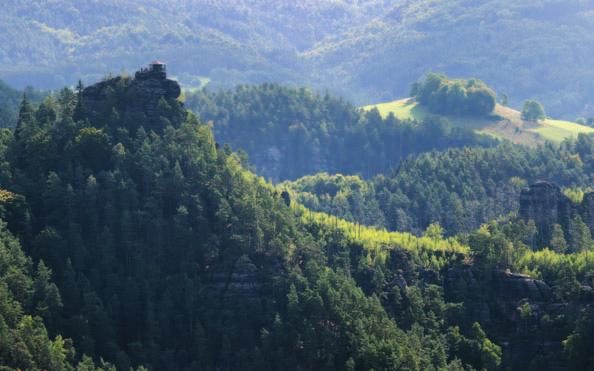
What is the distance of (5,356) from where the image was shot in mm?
180375

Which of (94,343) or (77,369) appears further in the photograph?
(94,343)

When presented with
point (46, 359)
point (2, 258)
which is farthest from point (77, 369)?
point (2, 258)

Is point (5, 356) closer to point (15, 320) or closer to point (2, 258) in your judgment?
point (15, 320)

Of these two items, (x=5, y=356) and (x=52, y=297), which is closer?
(x=5, y=356)

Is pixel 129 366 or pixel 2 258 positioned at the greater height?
pixel 2 258

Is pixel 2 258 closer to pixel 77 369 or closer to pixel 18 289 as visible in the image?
pixel 18 289

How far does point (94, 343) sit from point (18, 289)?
1315 centimetres

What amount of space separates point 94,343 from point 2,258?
1759cm

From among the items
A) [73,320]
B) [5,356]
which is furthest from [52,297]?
[5,356]

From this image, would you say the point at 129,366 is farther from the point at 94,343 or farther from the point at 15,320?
the point at 15,320

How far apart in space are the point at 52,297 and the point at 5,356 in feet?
62.7

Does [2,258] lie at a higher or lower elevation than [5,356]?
higher

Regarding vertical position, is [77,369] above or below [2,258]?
below

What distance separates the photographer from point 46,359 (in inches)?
7239
